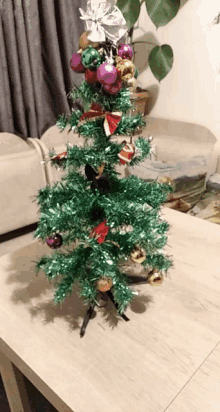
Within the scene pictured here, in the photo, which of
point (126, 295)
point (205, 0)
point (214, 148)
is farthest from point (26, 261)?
point (205, 0)

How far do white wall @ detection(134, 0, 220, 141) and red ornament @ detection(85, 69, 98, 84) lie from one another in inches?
51.3

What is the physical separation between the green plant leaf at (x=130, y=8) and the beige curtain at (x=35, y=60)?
201 mm

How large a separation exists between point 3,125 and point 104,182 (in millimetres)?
1042

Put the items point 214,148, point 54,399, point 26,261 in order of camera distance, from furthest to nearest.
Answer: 1. point 214,148
2. point 26,261
3. point 54,399

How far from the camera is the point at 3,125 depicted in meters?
1.55

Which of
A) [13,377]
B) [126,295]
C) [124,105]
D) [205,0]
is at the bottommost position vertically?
[13,377]

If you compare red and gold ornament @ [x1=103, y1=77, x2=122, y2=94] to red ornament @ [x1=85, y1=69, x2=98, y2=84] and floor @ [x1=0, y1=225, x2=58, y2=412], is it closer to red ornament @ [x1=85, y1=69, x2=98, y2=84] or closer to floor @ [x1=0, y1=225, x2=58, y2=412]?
red ornament @ [x1=85, y1=69, x2=98, y2=84]

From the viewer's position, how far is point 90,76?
24.5 inches

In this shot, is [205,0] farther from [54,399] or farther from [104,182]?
[54,399]

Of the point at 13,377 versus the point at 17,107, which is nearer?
the point at 13,377

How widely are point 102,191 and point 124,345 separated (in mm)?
330

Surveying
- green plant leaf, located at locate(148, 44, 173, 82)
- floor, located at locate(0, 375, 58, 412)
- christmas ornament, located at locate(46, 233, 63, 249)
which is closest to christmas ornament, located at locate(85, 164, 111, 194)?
christmas ornament, located at locate(46, 233, 63, 249)

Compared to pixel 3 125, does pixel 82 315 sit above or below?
below

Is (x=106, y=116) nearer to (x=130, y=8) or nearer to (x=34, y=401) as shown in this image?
(x=34, y=401)
